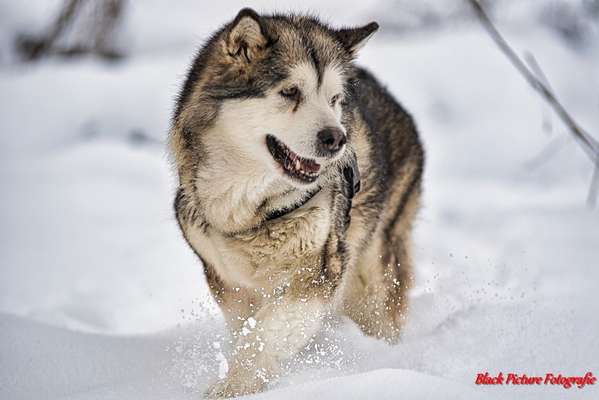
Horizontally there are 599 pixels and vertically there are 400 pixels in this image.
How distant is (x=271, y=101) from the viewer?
137 inches

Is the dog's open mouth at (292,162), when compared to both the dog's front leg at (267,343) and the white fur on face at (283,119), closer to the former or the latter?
the white fur on face at (283,119)

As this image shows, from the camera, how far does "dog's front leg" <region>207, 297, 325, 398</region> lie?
11.5 feet

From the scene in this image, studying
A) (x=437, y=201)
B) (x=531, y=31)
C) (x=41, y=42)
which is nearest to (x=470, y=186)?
(x=437, y=201)

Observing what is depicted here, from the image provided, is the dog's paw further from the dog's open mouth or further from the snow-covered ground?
the dog's open mouth

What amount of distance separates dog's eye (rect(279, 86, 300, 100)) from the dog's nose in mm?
209

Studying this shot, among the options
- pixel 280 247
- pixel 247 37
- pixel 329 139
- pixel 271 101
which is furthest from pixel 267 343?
pixel 247 37

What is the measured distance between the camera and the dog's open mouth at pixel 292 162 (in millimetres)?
3545

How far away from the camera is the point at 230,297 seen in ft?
12.8

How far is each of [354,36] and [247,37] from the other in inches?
23.0

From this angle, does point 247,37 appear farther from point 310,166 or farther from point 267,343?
point 267,343

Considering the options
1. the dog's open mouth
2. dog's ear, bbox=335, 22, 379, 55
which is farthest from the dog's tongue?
dog's ear, bbox=335, 22, 379, 55

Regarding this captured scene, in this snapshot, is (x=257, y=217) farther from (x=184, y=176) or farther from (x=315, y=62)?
(x=315, y=62)

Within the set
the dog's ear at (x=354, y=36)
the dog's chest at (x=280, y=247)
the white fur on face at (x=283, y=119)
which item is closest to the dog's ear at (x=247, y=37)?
the white fur on face at (x=283, y=119)

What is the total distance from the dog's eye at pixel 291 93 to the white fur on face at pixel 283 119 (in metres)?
0.01
